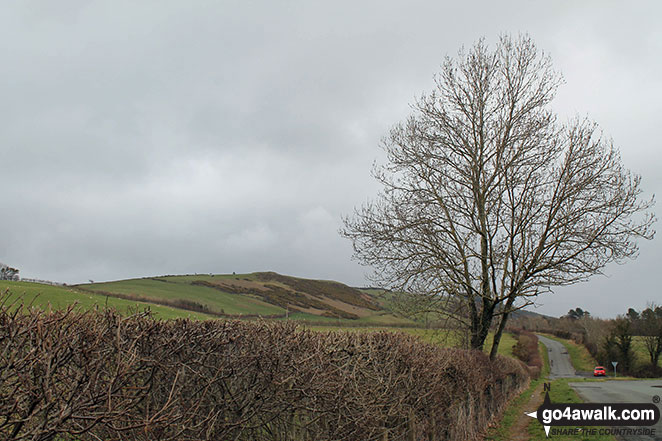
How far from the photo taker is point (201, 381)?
3.78 m

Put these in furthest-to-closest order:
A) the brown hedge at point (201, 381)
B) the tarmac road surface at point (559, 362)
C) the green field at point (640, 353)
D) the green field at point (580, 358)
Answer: the green field at point (580, 358) < the tarmac road surface at point (559, 362) < the green field at point (640, 353) < the brown hedge at point (201, 381)

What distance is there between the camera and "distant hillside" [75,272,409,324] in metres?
60.9

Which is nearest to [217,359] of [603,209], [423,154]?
[423,154]

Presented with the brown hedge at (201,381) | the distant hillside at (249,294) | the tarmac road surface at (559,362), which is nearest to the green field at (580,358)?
the tarmac road surface at (559,362)

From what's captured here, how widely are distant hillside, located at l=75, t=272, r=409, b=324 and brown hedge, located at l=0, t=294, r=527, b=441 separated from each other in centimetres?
4769

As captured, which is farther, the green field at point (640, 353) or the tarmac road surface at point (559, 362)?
the tarmac road surface at point (559, 362)

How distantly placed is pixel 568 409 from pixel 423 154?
9869 millimetres

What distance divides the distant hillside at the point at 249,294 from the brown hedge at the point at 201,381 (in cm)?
4769

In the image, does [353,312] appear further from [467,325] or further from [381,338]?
[381,338]

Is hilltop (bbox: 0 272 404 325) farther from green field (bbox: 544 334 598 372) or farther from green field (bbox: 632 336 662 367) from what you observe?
green field (bbox: 632 336 662 367)

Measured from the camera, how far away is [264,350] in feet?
13.9

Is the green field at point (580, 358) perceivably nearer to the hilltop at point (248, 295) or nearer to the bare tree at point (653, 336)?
the bare tree at point (653, 336)

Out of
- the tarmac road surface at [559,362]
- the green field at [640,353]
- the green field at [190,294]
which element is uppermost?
the green field at [190,294]

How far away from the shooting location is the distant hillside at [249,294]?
6088 centimetres
